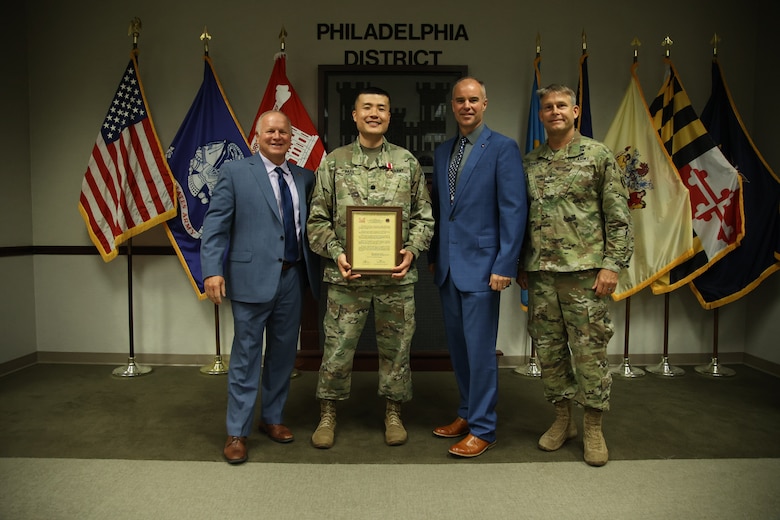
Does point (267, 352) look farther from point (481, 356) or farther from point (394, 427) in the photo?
point (481, 356)

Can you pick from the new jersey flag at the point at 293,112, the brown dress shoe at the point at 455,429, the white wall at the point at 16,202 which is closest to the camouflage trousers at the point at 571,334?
the brown dress shoe at the point at 455,429

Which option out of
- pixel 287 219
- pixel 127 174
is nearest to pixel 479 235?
pixel 287 219

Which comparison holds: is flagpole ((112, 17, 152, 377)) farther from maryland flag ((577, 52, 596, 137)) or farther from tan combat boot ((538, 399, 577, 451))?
maryland flag ((577, 52, 596, 137))

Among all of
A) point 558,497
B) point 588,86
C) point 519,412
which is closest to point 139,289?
point 519,412

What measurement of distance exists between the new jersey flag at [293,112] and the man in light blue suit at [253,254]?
1.16m

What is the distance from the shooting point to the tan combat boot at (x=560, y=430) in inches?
96.3

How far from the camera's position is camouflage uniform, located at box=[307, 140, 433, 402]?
7.91ft

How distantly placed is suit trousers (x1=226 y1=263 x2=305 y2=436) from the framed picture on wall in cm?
161

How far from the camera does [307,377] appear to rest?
3658 millimetres

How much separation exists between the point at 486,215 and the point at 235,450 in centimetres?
152

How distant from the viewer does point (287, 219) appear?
8.00 feet

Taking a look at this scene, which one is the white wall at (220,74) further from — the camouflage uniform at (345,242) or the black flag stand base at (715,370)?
the camouflage uniform at (345,242)

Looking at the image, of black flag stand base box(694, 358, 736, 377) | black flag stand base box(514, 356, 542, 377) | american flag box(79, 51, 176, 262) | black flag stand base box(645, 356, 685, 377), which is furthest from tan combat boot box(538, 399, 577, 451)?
american flag box(79, 51, 176, 262)

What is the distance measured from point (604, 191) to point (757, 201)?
83.0 inches
